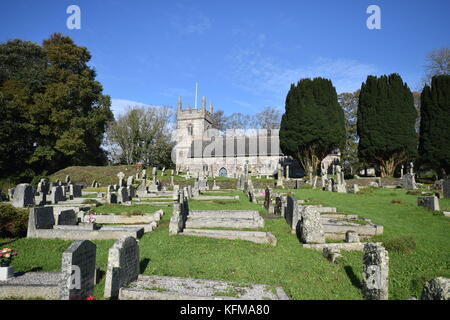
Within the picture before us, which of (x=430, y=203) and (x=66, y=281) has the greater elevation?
(x=430, y=203)

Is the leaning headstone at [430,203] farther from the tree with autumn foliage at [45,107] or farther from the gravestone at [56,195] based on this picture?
the tree with autumn foliage at [45,107]

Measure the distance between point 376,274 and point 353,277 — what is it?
1295 millimetres

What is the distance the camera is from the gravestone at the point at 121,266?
505cm

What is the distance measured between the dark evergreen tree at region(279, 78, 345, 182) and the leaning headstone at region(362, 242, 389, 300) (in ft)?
101

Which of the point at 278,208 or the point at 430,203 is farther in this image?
the point at 278,208

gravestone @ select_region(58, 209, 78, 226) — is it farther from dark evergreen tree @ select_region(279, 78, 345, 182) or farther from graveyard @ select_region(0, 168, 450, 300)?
dark evergreen tree @ select_region(279, 78, 345, 182)

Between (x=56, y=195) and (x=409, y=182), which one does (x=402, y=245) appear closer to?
(x=56, y=195)

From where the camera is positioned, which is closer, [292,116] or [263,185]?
[263,185]

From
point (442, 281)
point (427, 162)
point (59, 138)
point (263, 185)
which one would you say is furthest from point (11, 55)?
point (427, 162)

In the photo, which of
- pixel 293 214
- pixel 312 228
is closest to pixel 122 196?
pixel 293 214

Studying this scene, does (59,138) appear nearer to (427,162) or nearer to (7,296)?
(7,296)

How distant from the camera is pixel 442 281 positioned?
3.64 metres

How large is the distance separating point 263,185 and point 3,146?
28.1 m

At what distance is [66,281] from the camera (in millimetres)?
4543
